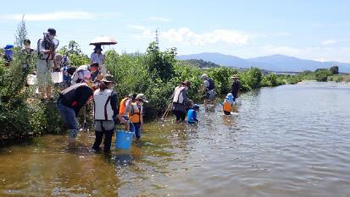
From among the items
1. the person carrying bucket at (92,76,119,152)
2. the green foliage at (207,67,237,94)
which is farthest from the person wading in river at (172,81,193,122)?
the green foliage at (207,67,237,94)

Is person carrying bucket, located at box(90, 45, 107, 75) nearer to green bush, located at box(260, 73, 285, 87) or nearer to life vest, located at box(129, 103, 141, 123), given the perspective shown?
life vest, located at box(129, 103, 141, 123)

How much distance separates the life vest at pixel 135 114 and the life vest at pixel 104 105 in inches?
77.4

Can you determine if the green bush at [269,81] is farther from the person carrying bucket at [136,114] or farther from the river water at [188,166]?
the person carrying bucket at [136,114]

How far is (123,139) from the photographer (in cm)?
988

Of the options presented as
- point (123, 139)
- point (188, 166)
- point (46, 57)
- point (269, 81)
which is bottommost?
point (188, 166)

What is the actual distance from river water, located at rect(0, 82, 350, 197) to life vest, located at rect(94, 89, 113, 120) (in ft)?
3.22

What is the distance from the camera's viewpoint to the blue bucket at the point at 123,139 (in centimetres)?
978

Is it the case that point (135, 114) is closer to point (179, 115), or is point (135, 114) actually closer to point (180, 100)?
point (180, 100)

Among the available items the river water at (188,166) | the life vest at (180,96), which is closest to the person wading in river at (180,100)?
the life vest at (180,96)

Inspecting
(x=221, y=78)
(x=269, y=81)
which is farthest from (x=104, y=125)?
(x=269, y=81)

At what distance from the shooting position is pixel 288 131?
1430cm

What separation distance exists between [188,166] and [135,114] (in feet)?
10.3

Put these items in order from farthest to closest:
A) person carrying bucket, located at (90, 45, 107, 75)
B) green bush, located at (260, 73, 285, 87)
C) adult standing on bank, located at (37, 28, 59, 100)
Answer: green bush, located at (260, 73, 285, 87) → person carrying bucket, located at (90, 45, 107, 75) → adult standing on bank, located at (37, 28, 59, 100)

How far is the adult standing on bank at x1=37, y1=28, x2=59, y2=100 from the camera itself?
1168 centimetres
